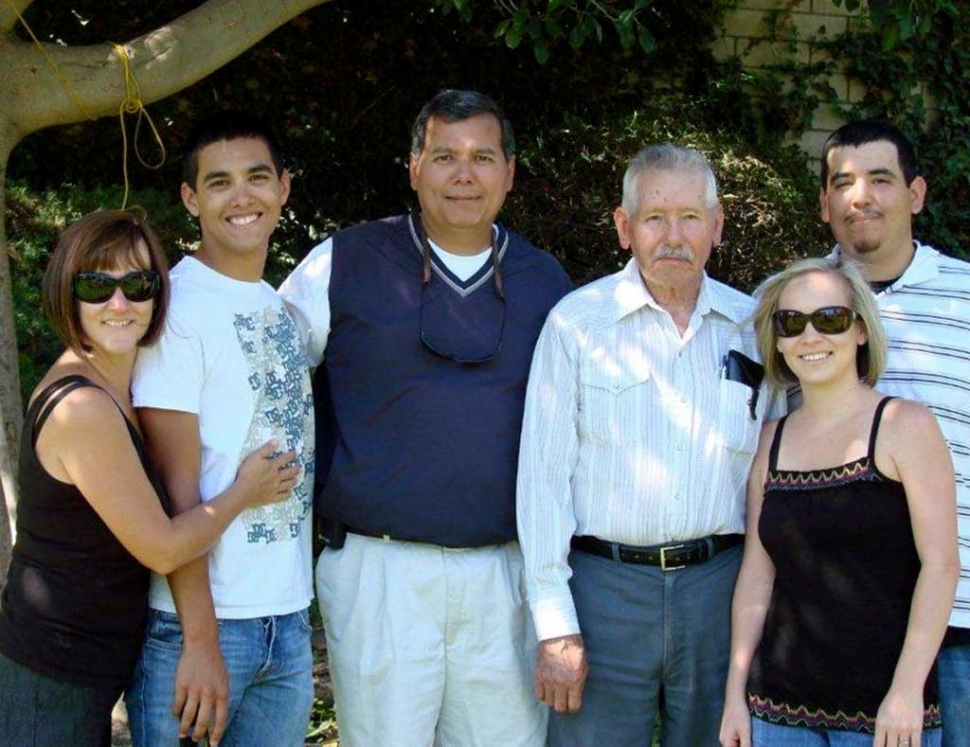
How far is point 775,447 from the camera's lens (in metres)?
3.12

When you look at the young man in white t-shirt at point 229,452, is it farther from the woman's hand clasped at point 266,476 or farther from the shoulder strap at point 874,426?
the shoulder strap at point 874,426

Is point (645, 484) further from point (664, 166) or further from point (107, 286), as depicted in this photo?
point (107, 286)

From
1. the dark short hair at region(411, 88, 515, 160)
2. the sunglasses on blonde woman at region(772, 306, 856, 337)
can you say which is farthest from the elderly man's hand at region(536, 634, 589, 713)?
the dark short hair at region(411, 88, 515, 160)

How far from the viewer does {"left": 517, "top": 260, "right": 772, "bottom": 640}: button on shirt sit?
10.6 ft

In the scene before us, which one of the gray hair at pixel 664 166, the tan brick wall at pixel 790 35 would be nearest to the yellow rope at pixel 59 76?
the gray hair at pixel 664 166

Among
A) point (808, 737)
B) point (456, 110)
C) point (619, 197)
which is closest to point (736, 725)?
point (808, 737)

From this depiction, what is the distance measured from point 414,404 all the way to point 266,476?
552 millimetres

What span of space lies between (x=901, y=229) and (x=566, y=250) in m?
2.51

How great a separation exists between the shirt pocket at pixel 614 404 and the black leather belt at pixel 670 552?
291mm

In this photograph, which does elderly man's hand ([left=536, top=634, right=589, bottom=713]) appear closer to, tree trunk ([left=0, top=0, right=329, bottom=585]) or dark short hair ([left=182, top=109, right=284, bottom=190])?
dark short hair ([left=182, top=109, right=284, bottom=190])

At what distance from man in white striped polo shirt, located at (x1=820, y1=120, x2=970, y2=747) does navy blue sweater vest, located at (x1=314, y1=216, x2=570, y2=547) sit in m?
0.99

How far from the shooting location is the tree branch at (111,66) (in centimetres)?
388

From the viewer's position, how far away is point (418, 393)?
3375 mm

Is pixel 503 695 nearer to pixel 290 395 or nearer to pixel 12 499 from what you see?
pixel 290 395
